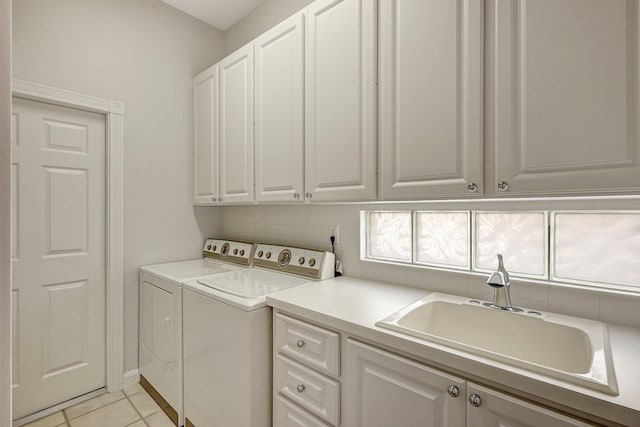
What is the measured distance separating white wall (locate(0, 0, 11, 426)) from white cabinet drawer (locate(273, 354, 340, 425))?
1.09 metres

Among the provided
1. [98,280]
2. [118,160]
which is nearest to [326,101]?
[118,160]

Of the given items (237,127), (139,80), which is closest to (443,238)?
(237,127)

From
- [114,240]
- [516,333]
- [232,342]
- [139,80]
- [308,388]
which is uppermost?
[139,80]

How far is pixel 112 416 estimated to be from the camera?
1953 mm

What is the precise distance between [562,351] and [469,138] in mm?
860

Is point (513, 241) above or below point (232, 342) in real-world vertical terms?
above

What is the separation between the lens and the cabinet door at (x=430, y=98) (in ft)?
3.80

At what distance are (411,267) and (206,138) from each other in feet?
6.00

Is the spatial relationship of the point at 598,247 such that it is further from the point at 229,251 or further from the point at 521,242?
the point at 229,251

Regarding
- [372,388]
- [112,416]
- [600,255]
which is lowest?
[112,416]

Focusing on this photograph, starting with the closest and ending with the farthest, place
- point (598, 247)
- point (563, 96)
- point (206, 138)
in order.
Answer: point (563, 96)
point (598, 247)
point (206, 138)

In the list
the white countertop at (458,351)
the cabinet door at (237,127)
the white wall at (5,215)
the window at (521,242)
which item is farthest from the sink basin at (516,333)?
the cabinet door at (237,127)

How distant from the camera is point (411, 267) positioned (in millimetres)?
1672

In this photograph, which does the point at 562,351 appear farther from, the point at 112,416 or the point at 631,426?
the point at 112,416
